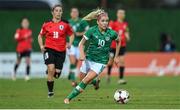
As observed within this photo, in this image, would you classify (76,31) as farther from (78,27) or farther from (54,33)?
(54,33)

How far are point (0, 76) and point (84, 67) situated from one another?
52.5ft

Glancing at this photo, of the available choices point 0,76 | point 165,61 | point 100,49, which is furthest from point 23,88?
point 165,61

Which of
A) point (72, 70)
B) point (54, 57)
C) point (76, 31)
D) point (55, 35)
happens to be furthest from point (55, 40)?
point (76, 31)

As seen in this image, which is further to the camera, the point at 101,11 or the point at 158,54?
the point at 158,54

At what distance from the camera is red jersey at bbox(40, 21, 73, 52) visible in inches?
765

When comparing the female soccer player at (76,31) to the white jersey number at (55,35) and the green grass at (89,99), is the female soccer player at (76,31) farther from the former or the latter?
the white jersey number at (55,35)

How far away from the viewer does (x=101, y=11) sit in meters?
17.6

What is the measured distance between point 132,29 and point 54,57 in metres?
18.6

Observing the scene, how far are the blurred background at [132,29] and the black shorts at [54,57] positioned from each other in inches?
558

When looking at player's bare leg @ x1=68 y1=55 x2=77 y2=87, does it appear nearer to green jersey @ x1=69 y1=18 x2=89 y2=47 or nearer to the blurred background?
green jersey @ x1=69 y1=18 x2=89 y2=47

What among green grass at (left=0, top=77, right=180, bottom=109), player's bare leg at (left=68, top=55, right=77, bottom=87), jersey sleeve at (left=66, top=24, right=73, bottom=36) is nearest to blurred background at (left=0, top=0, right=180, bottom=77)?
player's bare leg at (left=68, top=55, right=77, bottom=87)

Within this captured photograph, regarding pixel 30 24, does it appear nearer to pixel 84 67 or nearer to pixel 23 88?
pixel 23 88

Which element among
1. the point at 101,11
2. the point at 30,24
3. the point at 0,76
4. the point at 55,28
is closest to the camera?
the point at 101,11

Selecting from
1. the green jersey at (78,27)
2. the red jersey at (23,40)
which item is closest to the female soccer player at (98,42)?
the green jersey at (78,27)
